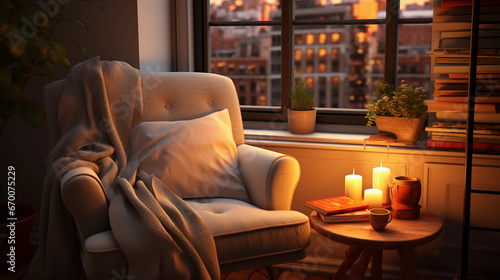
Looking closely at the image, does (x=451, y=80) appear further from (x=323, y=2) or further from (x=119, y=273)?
(x=119, y=273)

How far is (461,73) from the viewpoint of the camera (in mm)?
2178

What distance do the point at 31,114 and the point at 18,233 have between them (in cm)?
60

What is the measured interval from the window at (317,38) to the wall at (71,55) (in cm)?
48

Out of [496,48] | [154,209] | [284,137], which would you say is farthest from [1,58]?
[496,48]

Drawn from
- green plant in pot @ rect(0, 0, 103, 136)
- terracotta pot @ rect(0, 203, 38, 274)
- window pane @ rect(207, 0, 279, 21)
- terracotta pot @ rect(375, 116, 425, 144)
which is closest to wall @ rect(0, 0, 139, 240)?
green plant in pot @ rect(0, 0, 103, 136)

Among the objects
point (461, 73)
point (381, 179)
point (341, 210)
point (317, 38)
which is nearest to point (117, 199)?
point (341, 210)

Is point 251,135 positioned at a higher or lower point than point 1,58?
lower

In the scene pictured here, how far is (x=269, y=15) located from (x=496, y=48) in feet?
4.36

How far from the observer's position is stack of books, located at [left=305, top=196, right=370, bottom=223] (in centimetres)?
191

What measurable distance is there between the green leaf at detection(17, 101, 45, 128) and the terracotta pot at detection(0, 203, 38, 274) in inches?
19.6

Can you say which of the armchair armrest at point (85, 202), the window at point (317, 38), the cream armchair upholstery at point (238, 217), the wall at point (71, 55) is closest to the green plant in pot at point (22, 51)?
Result: the cream armchair upholstery at point (238, 217)

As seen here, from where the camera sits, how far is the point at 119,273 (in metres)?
1.67

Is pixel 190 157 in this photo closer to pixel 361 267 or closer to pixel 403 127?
pixel 361 267

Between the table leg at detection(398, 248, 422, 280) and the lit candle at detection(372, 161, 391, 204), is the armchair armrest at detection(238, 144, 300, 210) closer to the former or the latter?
the lit candle at detection(372, 161, 391, 204)
